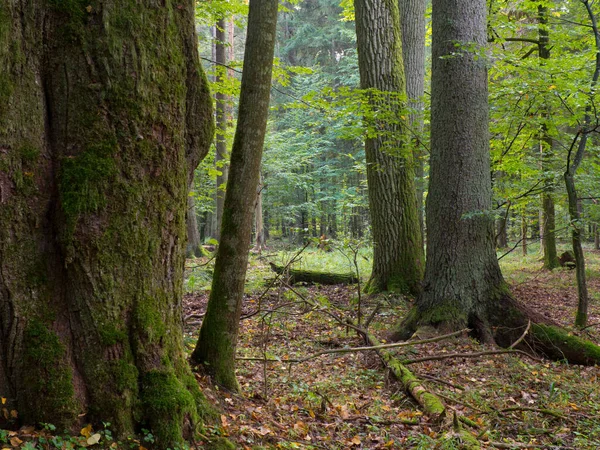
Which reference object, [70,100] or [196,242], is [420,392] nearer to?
[70,100]

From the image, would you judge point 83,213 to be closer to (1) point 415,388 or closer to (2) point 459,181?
(1) point 415,388

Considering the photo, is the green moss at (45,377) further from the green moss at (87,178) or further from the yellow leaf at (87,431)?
the green moss at (87,178)

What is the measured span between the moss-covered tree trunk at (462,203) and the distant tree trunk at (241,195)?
3.52 metres

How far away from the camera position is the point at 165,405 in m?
2.85

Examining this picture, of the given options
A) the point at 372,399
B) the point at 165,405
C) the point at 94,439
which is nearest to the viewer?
the point at 94,439

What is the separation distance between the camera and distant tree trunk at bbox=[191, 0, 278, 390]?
3820mm

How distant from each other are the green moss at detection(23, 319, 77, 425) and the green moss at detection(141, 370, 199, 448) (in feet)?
1.42

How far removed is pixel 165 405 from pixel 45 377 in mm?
703

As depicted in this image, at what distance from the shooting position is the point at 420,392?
15.1 ft

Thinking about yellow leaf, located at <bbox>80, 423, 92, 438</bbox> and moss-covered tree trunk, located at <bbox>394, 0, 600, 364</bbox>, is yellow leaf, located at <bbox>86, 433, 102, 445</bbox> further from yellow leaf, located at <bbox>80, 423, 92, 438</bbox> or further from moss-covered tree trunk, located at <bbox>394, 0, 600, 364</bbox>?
moss-covered tree trunk, located at <bbox>394, 0, 600, 364</bbox>

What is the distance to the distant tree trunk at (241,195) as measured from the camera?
3820 mm

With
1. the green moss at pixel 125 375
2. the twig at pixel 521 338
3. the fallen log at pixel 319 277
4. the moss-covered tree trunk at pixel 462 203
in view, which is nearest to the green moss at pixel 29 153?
the green moss at pixel 125 375

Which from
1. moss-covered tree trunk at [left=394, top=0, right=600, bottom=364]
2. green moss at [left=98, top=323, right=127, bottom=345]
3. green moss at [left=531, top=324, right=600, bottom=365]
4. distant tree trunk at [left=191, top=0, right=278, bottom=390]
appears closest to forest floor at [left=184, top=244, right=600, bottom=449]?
green moss at [left=531, top=324, right=600, bottom=365]

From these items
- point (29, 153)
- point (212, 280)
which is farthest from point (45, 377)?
point (212, 280)
